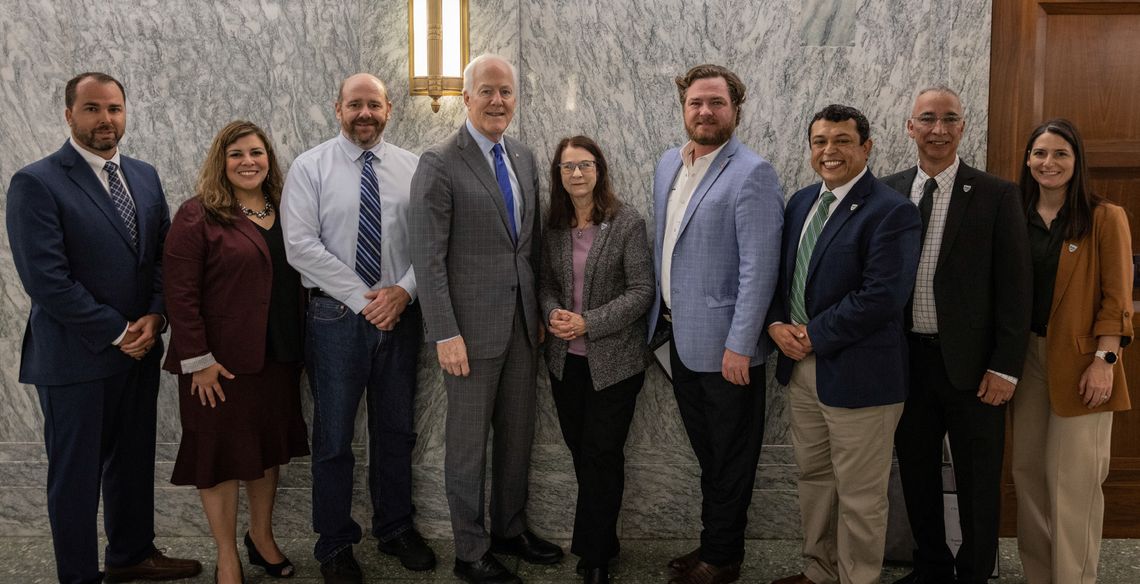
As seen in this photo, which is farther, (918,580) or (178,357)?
(918,580)

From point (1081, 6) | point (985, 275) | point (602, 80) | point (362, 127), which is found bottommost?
point (985, 275)

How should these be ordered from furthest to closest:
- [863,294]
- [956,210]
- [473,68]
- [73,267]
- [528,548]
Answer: [528,548], [473,68], [73,267], [956,210], [863,294]

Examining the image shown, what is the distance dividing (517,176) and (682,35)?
979 millimetres

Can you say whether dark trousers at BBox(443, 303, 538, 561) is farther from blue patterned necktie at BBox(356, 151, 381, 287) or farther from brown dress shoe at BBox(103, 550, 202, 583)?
brown dress shoe at BBox(103, 550, 202, 583)

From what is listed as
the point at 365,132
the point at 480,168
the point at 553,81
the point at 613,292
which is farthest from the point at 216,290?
the point at 553,81

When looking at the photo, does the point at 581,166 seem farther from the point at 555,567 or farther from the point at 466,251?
the point at 555,567

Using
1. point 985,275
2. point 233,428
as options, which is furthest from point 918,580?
point 233,428

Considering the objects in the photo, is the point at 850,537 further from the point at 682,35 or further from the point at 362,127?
the point at 362,127

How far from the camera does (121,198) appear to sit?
310cm

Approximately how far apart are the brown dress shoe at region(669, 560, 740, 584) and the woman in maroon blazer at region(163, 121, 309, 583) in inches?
A: 64.6

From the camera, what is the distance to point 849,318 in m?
2.76

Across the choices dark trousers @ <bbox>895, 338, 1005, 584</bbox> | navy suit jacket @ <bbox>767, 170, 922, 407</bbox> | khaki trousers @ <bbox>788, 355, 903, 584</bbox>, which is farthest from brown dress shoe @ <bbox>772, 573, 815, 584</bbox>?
navy suit jacket @ <bbox>767, 170, 922, 407</bbox>

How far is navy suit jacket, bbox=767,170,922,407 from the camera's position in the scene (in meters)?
2.75

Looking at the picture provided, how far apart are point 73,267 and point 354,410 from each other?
114cm
